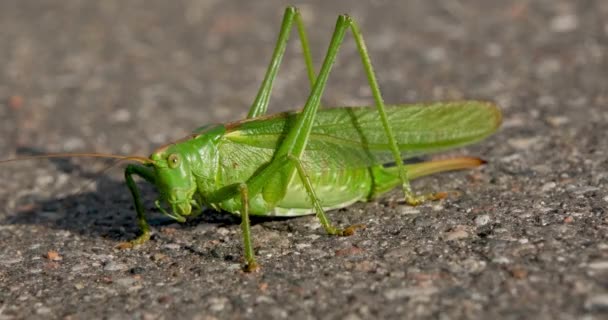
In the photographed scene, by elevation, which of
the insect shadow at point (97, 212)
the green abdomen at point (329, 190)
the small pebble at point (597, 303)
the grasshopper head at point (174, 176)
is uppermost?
the grasshopper head at point (174, 176)

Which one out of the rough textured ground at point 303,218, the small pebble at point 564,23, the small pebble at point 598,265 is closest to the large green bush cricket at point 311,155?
the rough textured ground at point 303,218

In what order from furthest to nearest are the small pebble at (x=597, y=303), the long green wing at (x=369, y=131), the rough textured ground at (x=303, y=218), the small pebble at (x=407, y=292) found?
the long green wing at (x=369, y=131) → the rough textured ground at (x=303, y=218) → the small pebble at (x=407, y=292) → the small pebble at (x=597, y=303)

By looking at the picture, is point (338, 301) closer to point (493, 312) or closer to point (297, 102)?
point (493, 312)

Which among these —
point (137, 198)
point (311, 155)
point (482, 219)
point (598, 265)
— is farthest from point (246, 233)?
point (598, 265)

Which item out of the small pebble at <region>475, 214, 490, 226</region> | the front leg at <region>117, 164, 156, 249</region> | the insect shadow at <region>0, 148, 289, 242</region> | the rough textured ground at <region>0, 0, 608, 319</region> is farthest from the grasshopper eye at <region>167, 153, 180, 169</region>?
the small pebble at <region>475, 214, 490, 226</region>

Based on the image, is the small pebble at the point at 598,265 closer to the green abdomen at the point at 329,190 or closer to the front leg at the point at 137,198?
the green abdomen at the point at 329,190

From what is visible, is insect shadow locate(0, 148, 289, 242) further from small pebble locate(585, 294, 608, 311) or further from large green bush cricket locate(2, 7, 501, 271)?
small pebble locate(585, 294, 608, 311)
